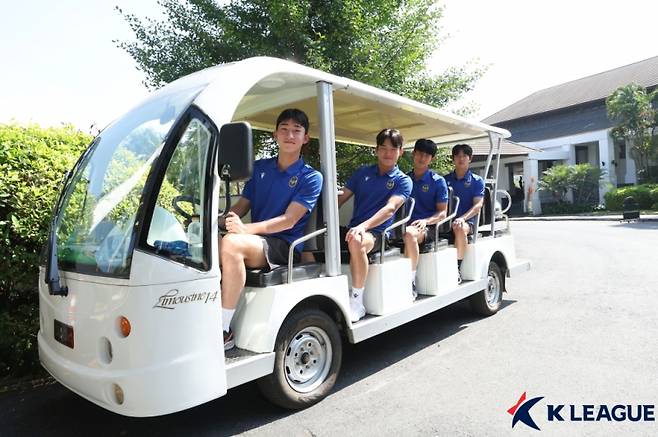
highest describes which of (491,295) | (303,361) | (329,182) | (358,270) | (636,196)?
(329,182)

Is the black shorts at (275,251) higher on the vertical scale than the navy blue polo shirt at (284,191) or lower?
lower

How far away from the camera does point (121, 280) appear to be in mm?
2641

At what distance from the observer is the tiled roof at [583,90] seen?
107ft

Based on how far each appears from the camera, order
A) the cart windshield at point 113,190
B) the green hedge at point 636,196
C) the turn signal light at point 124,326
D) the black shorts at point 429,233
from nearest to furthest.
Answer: the turn signal light at point 124,326 < the cart windshield at point 113,190 < the black shorts at point 429,233 < the green hedge at point 636,196

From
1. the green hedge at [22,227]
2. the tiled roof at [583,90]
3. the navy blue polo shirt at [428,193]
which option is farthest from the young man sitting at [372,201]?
the tiled roof at [583,90]

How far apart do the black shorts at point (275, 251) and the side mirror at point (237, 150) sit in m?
0.68

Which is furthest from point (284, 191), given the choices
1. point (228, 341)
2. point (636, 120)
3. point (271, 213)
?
point (636, 120)

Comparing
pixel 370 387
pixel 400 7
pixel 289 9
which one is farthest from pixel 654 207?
pixel 370 387

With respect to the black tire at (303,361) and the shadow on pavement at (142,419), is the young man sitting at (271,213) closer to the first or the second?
the black tire at (303,361)

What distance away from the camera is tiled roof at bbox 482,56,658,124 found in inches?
1284

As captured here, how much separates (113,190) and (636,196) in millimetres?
26762

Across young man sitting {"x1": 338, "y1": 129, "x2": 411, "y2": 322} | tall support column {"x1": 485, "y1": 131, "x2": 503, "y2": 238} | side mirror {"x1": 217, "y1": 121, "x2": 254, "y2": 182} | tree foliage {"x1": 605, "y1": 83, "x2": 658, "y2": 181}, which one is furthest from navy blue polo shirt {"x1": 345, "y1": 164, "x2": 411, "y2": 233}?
tree foliage {"x1": 605, "y1": 83, "x2": 658, "y2": 181}

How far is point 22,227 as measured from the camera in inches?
152

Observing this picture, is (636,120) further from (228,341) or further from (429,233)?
(228,341)
